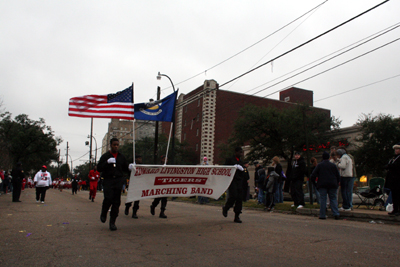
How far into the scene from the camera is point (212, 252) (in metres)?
4.69

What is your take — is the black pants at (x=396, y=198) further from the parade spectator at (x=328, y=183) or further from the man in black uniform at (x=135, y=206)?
the man in black uniform at (x=135, y=206)

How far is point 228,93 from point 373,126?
28154 mm

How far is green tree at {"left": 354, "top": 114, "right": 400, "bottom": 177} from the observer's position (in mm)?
28891

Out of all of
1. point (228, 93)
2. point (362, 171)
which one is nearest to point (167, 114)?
point (362, 171)

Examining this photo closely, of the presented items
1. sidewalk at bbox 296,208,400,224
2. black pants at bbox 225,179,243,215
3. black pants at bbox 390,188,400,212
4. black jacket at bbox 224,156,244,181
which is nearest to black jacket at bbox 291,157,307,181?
sidewalk at bbox 296,208,400,224

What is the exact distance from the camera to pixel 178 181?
7832 mm

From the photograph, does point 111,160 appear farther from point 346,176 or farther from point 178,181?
point 346,176

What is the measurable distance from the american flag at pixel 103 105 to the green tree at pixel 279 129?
29798 millimetres

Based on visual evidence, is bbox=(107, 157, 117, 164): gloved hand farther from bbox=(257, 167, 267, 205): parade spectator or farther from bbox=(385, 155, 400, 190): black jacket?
bbox=(257, 167, 267, 205): parade spectator

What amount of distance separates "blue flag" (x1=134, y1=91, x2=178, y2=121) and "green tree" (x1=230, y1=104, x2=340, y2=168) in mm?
28948

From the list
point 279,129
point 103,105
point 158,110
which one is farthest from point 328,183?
point 279,129

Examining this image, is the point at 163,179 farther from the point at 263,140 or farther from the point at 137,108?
the point at 263,140

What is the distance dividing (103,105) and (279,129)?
101 feet

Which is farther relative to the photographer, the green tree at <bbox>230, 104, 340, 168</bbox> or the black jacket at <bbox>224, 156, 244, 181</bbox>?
the green tree at <bbox>230, 104, 340, 168</bbox>
